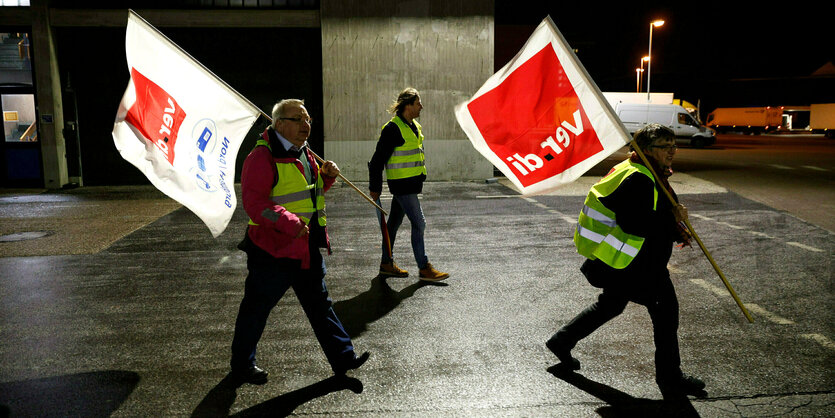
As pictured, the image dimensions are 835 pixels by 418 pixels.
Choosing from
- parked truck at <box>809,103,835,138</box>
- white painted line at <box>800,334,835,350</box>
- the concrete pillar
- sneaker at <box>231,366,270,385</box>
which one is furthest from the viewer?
parked truck at <box>809,103,835,138</box>

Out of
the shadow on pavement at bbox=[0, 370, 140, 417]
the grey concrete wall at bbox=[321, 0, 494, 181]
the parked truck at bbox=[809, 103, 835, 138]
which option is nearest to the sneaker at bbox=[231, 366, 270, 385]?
the shadow on pavement at bbox=[0, 370, 140, 417]

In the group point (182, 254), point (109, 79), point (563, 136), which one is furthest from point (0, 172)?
point (563, 136)

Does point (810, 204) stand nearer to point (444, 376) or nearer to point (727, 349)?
point (727, 349)

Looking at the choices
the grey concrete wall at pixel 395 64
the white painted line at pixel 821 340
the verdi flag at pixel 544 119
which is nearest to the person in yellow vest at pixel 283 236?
the verdi flag at pixel 544 119

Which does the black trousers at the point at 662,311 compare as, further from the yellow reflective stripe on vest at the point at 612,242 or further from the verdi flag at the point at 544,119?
the verdi flag at the point at 544,119

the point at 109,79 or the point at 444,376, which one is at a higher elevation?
the point at 109,79

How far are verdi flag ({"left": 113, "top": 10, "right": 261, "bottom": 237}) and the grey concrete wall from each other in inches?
443

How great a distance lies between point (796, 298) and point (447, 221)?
5.25 meters

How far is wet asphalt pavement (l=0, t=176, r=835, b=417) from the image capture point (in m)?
3.70

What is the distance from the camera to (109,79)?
14.9m

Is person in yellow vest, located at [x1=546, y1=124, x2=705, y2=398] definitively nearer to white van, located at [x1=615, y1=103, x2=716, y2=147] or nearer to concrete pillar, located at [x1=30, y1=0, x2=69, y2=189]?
concrete pillar, located at [x1=30, y1=0, x2=69, y2=189]

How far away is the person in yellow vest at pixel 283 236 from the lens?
3623mm

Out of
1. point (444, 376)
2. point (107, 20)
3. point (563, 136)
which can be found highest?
point (107, 20)

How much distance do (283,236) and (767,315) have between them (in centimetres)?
413
